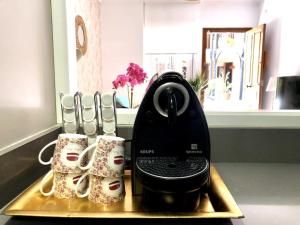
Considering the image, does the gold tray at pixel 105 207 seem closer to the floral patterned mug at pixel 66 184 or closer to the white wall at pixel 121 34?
the floral patterned mug at pixel 66 184

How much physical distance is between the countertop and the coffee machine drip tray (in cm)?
8

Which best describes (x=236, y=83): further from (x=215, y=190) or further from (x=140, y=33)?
(x=215, y=190)

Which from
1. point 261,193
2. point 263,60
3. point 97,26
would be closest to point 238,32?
point 263,60

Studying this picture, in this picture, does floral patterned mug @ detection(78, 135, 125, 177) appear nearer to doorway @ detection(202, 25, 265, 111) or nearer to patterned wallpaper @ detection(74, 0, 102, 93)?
patterned wallpaper @ detection(74, 0, 102, 93)

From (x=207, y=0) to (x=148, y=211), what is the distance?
14.9ft

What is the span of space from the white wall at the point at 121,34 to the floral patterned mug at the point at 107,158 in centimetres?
373

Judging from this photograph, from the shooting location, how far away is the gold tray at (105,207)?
49 cm

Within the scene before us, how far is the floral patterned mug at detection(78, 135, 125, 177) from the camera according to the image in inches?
21.5

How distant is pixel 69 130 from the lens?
0.66 meters

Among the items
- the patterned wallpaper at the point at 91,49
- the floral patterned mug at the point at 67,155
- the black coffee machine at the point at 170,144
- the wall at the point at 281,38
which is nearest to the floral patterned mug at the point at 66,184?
the floral patterned mug at the point at 67,155

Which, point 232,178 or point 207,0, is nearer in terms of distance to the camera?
point 232,178

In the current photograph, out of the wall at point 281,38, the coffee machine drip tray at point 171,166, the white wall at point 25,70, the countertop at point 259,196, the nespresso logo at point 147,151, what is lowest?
the countertop at point 259,196

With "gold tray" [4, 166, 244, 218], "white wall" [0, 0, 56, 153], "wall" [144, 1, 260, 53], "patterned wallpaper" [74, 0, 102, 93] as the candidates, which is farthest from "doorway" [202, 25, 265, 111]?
"gold tray" [4, 166, 244, 218]

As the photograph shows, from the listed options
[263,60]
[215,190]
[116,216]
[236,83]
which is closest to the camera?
[116,216]
